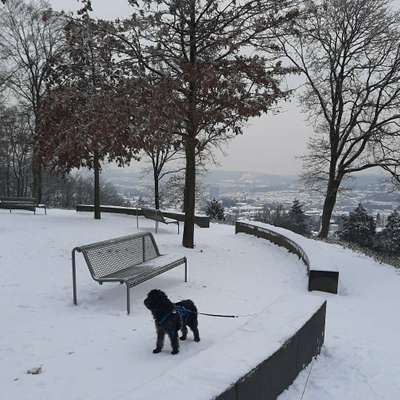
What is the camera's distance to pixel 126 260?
6973 mm

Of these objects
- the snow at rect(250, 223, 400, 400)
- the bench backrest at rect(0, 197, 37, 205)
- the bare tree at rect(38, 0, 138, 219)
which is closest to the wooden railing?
the bench backrest at rect(0, 197, 37, 205)

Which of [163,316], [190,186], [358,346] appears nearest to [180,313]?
[163,316]

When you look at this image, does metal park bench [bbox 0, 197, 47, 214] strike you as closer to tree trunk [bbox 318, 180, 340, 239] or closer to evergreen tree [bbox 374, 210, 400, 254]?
tree trunk [bbox 318, 180, 340, 239]

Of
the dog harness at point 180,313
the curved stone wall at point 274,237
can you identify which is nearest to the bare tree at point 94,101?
the curved stone wall at point 274,237

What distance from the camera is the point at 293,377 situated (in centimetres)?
392

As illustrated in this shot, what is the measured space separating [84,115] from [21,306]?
498cm

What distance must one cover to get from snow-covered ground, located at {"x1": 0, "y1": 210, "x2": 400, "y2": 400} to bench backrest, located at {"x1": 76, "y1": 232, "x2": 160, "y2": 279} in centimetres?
45

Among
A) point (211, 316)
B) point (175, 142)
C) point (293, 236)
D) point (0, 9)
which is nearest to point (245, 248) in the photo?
point (293, 236)

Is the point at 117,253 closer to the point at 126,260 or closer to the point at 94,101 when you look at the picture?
the point at 126,260

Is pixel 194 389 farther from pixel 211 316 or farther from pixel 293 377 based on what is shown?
pixel 211 316

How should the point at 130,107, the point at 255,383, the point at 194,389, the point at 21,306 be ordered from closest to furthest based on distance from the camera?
the point at 194,389
the point at 255,383
the point at 21,306
the point at 130,107

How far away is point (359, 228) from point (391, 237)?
5.25m

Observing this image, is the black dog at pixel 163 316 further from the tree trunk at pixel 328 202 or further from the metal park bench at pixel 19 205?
the tree trunk at pixel 328 202

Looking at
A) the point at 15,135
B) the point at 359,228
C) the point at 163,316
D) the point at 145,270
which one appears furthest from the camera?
the point at 359,228
